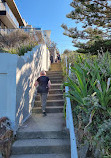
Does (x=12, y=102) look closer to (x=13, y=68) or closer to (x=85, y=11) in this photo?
(x=13, y=68)

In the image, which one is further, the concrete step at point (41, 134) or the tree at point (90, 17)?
the tree at point (90, 17)

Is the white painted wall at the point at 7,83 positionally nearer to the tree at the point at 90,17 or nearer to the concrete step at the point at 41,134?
the concrete step at the point at 41,134

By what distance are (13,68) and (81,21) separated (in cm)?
760

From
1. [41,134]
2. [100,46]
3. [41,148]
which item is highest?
[100,46]

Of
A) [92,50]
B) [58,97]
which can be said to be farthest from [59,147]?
[92,50]

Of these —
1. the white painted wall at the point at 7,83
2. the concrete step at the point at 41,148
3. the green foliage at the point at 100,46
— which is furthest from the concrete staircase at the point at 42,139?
the green foliage at the point at 100,46

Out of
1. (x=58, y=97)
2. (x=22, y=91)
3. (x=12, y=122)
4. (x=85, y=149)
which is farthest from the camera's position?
(x=58, y=97)

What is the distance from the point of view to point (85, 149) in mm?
2723

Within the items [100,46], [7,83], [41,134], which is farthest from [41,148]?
[100,46]

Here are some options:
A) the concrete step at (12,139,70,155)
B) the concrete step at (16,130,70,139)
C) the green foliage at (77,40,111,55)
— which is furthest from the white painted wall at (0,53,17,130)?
the green foliage at (77,40,111,55)

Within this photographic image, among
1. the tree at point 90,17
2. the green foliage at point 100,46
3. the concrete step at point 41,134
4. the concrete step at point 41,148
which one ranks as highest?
the tree at point 90,17

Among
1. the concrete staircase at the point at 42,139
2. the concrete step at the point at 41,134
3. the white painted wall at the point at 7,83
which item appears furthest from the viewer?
the white painted wall at the point at 7,83

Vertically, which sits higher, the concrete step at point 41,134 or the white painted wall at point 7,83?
the white painted wall at point 7,83

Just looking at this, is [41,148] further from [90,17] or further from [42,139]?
[90,17]
